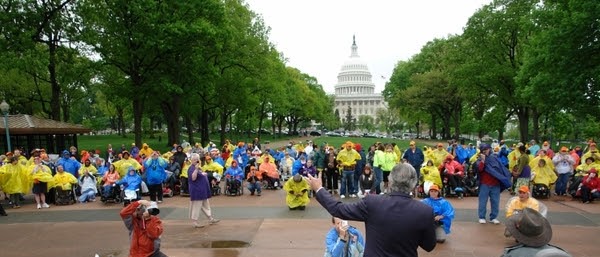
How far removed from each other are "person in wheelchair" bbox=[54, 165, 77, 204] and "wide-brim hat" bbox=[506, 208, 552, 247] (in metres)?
13.6

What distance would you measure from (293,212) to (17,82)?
37939 mm

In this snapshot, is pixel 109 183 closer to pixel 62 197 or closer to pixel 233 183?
pixel 62 197

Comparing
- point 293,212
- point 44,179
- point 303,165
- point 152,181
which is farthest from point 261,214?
point 44,179

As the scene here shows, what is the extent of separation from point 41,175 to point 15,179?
0.71 metres

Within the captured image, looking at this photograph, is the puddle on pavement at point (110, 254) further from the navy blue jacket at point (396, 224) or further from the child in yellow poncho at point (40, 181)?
the child in yellow poncho at point (40, 181)

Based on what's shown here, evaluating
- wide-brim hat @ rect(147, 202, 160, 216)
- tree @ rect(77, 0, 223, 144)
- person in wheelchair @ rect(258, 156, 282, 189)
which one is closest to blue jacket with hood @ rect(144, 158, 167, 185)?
person in wheelchair @ rect(258, 156, 282, 189)

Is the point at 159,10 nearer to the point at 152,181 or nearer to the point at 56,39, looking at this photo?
the point at 56,39

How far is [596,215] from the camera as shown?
1109 centimetres

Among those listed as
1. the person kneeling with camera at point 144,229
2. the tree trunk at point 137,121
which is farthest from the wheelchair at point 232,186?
the tree trunk at point 137,121

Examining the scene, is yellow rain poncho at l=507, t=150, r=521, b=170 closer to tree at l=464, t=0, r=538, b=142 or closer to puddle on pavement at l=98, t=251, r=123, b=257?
puddle on pavement at l=98, t=251, r=123, b=257

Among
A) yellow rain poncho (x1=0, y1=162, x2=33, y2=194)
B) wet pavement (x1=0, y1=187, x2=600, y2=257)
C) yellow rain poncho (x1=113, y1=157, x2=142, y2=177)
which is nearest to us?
wet pavement (x1=0, y1=187, x2=600, y2=257)

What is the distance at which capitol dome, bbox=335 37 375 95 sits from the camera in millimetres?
169125

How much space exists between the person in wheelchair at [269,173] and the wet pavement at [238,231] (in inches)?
116

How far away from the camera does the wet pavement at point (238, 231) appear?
823cm
